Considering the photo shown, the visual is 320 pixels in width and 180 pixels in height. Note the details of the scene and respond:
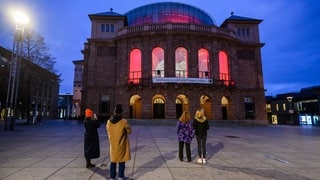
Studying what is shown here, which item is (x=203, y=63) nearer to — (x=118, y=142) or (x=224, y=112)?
(x=224, y=112)

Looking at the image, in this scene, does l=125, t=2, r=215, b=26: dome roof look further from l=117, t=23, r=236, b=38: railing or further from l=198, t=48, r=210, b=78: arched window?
l=198, t=48, r=210, b=78: arched window

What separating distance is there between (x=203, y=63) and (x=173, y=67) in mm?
5338

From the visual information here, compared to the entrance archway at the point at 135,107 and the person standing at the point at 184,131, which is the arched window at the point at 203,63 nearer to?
the entrance archway at the point at 135,107

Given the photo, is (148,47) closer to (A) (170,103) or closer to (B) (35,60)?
(A) (170,103)

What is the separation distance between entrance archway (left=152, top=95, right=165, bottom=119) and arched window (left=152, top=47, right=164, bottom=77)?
152 inches

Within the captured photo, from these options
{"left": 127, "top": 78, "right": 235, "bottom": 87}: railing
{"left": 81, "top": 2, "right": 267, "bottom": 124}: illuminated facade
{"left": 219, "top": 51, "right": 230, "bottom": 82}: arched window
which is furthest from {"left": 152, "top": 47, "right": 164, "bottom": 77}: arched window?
{"left": 219, "top": 51, "right": 230, "bottom": 82}: arched window

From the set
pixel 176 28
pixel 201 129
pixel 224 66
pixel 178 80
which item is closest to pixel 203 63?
pixel 224 66

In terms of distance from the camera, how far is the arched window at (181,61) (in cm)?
3538

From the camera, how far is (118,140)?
5738 millimetres

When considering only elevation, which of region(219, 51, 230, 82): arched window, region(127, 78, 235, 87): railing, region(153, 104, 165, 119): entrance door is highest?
region(219, 51, 230, 82): arched window

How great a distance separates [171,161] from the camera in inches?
313

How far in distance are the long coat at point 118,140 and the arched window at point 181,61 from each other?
29.9 meters

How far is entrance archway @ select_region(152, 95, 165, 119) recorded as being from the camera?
3588 centimetres

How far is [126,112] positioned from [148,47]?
10894 mm
